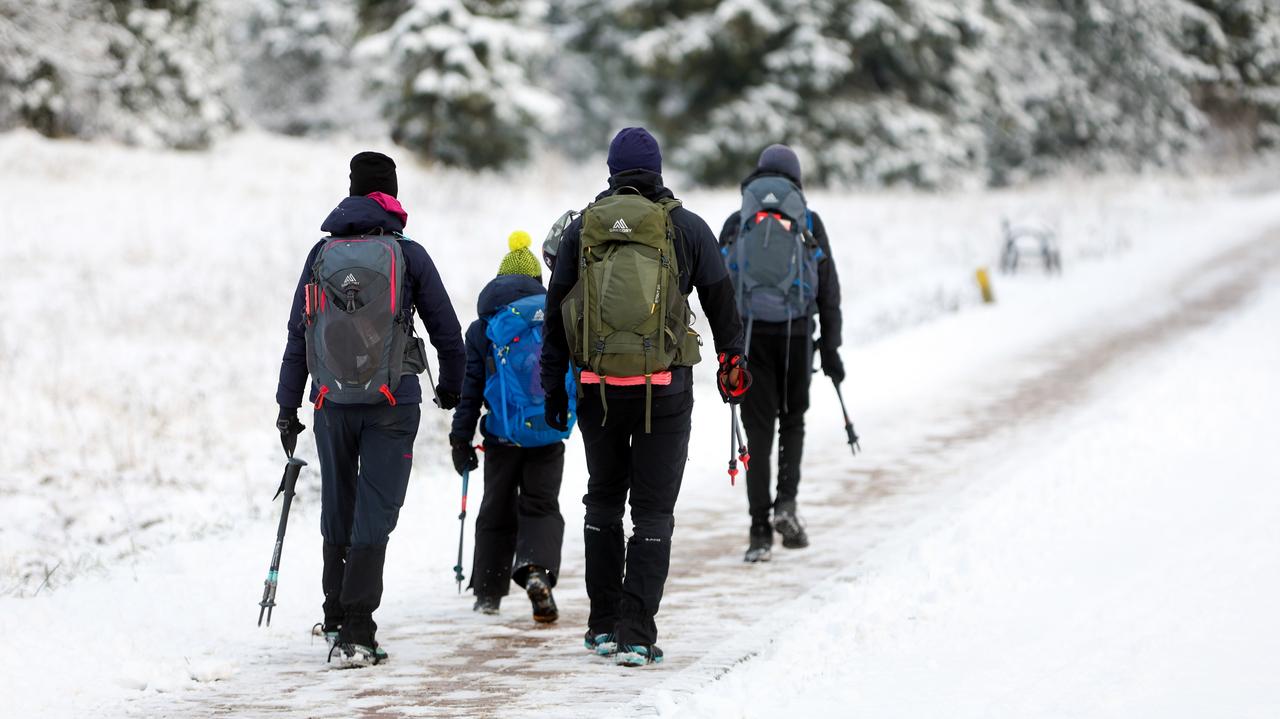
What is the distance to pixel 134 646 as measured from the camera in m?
5.75

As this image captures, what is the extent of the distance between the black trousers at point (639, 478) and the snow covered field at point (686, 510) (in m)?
0.29

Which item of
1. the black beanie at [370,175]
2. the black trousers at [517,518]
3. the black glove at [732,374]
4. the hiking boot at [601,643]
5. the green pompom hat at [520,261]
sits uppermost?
the black beanie at [370,175]

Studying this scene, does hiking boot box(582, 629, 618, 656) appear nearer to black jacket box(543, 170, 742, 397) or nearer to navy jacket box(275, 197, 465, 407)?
black jacket box(543, 170, 742, 397)

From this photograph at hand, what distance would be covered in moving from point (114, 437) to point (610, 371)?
659 centimetres

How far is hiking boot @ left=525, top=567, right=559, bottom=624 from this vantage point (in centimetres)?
630

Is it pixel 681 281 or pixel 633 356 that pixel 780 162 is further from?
pixel 633 356

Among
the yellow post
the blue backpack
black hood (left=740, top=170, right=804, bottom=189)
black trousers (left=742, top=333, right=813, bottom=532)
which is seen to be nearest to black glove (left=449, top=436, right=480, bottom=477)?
the blue backpack

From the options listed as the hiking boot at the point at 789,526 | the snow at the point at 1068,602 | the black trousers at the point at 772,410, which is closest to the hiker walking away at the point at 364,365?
the snow at the point at 1068,602

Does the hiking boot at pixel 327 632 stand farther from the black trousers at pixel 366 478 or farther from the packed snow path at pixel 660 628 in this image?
the black trousers at pixel 366 478

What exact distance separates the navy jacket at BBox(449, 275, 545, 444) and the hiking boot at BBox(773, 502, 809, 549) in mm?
2195

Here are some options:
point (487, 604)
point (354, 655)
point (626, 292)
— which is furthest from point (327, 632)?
point (626, 292)

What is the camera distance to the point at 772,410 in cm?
767

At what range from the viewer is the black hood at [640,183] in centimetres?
536

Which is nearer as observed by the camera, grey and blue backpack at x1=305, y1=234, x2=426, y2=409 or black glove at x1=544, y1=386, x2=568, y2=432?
grey and blue backpack at x1=305, y1=234, x2=426, y2=409
